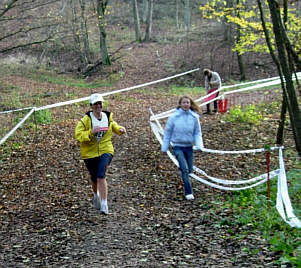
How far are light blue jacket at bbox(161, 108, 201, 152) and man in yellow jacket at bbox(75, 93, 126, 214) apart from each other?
1.16 meters

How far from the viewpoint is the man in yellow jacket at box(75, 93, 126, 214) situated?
281 inches

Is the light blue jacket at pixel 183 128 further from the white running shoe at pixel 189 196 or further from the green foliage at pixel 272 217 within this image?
the green foliage at pixel 272 217

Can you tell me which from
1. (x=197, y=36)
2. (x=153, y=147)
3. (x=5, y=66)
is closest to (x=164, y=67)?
(x=197, y=36)

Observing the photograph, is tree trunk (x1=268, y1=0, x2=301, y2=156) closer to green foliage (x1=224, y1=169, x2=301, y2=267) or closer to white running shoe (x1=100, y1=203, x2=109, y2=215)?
green foliage (x1=224, y1=169, x2=301, y2=267)

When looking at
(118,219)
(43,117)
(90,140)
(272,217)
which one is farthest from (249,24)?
(118,219)

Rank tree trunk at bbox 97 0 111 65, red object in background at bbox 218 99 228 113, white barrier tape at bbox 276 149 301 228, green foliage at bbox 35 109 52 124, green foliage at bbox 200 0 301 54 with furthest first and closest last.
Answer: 1. tree trunk at bbox 97 0 111 65
2. red object in background at bbox 218 99 228 113
3. green foliage at bbox 35 109 52 124
4. green foliage at bbox 200 0 301 54
5. white barrier tape at bbox 276 149 301 228

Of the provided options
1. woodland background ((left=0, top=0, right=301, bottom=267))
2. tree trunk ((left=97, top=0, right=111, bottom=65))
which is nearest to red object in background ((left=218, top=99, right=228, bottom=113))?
woodland background ((left=0, top=0, right=301, bottom=267))

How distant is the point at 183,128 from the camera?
8078 mm

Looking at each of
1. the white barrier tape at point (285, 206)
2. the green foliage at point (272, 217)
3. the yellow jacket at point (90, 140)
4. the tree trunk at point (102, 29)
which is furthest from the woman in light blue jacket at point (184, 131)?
the tree trunk at point (102, 29)

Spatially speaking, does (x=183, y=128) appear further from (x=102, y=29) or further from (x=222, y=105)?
(x=102, y=29)

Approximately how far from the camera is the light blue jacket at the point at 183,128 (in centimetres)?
808

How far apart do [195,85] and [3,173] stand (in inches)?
643

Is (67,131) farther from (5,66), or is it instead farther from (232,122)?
(5,66)

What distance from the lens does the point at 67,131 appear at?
14.1 meters
